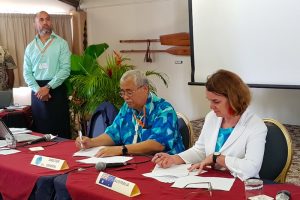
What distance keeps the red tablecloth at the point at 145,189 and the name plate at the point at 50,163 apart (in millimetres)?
122

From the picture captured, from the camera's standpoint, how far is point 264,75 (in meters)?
4.53

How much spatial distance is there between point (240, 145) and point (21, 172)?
3.56 feet

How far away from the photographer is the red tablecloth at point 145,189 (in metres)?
1.57

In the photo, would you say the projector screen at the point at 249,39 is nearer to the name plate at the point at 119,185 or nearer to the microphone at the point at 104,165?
the microphone at the point at 104,165

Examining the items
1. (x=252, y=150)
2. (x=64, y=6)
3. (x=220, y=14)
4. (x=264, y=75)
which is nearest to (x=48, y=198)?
(x=252, y=150)

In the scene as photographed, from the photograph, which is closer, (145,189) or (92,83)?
(145,189)

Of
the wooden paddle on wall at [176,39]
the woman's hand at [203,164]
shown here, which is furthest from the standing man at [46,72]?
the woman's hand at [203,164]

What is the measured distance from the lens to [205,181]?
67.6 inches

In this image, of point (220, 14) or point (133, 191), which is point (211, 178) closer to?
point (133, 191)

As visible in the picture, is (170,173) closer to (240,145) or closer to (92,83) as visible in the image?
(240,145)

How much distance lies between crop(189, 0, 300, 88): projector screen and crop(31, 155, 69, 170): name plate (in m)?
2.90

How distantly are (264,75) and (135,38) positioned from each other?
9.81 feet

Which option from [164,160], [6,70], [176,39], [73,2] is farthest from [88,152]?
[73,2]

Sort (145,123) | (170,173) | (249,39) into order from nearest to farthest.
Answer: (170,173) < (145,123) < (249,39)
